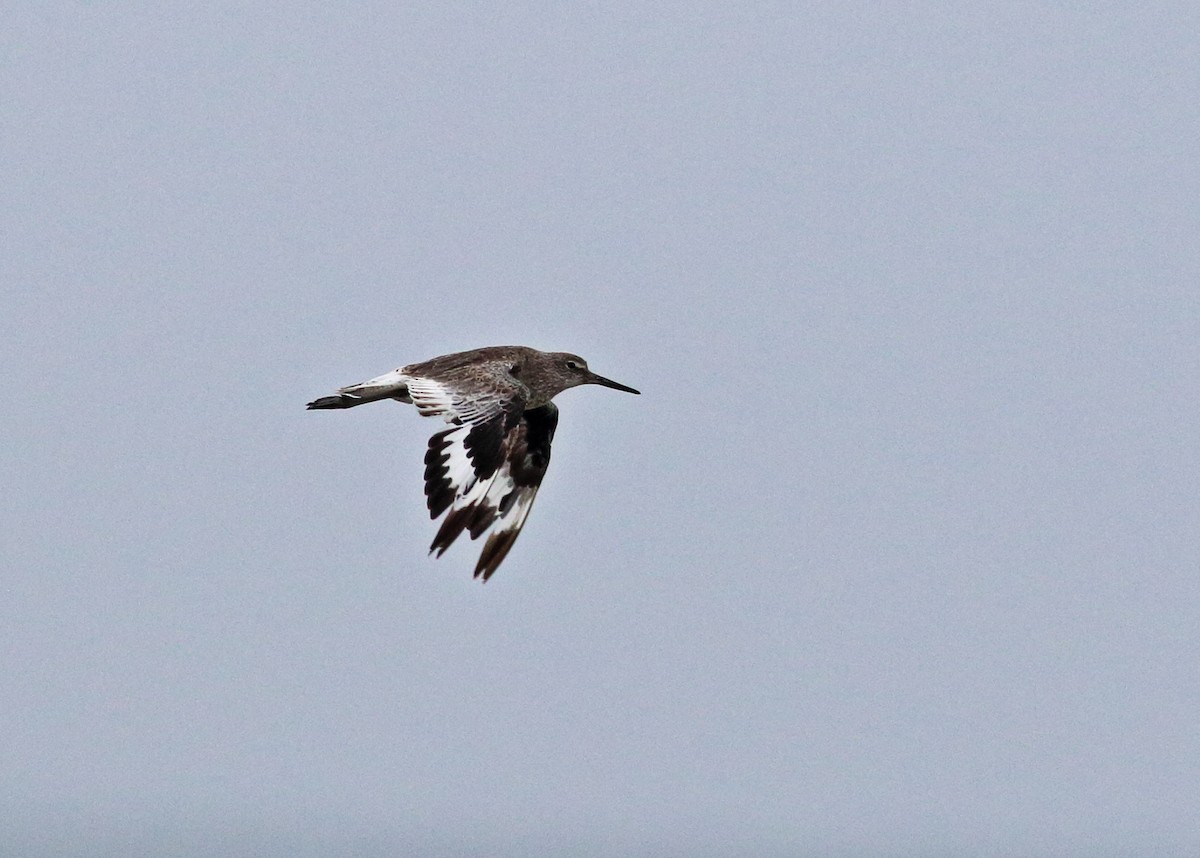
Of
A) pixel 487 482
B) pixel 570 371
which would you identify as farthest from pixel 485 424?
pixel 570 371

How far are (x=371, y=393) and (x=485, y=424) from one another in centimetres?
273

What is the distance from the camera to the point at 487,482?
86.4 ft

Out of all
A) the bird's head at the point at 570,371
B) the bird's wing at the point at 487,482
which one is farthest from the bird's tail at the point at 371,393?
the bird's head at the point at 570,371

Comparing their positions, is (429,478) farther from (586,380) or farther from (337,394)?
(586,380)

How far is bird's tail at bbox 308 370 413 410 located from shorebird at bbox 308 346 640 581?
0.5 inches

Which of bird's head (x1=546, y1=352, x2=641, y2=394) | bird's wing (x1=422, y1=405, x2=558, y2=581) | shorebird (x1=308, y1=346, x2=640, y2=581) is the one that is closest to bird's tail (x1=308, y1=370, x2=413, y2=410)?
shorebird (x1=308, y1=346, x2=640, y2=581)

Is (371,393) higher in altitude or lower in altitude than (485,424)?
higher

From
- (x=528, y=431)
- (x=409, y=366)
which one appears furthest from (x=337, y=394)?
(x=528, y=431)

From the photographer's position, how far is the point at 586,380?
93.6 feet

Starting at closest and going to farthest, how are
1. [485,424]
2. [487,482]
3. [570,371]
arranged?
1. [485,424]
2. [487,482]
3. [570,371]

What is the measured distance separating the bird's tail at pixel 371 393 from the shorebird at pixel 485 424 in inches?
0.5

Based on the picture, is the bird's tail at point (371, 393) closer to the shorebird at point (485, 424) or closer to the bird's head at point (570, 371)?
the shorebird at point (485, 424)

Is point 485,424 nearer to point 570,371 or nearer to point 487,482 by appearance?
point 487,482

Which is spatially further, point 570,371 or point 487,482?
point 570,371
